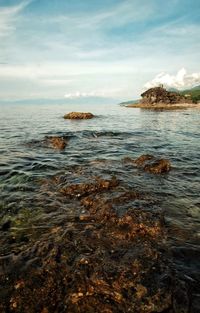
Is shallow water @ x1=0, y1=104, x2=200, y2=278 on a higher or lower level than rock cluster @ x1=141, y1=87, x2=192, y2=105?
lower

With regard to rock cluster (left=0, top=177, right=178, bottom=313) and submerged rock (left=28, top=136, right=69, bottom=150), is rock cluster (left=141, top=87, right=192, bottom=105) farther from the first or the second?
rock cluster (left=0, top=177, right=178, bottom=313)

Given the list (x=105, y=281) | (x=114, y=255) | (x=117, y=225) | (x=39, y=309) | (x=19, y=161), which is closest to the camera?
(x=39, y=309)

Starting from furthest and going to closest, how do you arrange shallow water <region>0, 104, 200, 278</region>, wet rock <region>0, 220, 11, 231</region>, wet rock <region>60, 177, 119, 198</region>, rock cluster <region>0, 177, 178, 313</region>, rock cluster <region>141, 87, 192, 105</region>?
1. rock cluster <region>141, 87, 192, 105</region>
2. wet rock <region>60, 177, 119, 198</region>
3. wet rock <region>0, 220, 11, 231</region>
4. shallow water <region>0, 104, 200, 278</region>
5. rock cluster <region>0, 177, 178, 313</region>

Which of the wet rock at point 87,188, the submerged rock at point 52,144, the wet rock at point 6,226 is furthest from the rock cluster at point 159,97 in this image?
the wet rock at point 6,226

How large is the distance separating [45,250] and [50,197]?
366cm

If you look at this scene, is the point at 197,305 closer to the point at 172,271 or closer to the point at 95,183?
the point at 172,271

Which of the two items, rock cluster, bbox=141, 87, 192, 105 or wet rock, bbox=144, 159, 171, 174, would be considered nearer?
wet rock, bbox=144, 159, 171, 174

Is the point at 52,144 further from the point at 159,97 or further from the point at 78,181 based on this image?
the point at 159,97

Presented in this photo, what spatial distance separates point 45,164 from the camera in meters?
15.2

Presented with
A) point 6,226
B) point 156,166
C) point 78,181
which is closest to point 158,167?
point 156,166

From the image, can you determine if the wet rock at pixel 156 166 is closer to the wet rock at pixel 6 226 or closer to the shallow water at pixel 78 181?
the shallow water at pixel 78 181

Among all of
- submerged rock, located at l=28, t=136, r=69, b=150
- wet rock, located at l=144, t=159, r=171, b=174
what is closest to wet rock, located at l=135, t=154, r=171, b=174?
wet rock, located at l=144, t=159, r=171, b=174

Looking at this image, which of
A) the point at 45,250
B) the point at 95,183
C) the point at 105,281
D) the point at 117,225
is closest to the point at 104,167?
the point at 95,183

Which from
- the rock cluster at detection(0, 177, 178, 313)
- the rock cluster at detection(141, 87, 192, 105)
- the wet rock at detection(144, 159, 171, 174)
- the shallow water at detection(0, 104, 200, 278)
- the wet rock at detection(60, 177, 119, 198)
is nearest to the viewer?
the rock cluster at detection(0, 177, 178, 313)
